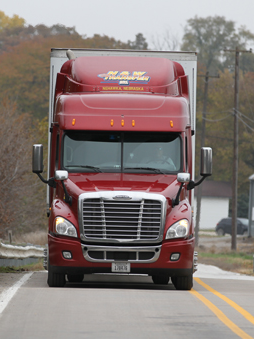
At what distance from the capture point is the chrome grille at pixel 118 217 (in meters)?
12.3

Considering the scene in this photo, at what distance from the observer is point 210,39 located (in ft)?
345

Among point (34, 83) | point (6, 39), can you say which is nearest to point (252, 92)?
point (34, 83)

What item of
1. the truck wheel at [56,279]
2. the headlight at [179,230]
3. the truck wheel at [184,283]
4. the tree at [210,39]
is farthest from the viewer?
the tree at [210,39]

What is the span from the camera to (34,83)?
85125mm

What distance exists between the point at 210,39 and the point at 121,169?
94513 millimetres

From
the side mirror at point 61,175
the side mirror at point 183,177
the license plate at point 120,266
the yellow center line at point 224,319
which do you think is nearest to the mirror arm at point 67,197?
the side mirror at point 61,175

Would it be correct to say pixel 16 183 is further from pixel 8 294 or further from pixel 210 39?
pixel 210 39

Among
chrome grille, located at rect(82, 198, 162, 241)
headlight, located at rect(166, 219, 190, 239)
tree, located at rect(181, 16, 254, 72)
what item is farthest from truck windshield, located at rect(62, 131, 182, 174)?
tree, located at rect(181, 16, 254, 72)

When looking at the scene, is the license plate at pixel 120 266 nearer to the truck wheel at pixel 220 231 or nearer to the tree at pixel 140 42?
the truck wheel at pixel 220 231

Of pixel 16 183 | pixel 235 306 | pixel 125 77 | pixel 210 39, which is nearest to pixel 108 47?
pixel 210 39

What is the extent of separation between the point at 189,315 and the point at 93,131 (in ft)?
15.1

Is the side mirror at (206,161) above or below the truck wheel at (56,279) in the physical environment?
above

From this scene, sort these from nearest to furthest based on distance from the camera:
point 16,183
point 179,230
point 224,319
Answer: point 224,319, point 179,230, point 16,183

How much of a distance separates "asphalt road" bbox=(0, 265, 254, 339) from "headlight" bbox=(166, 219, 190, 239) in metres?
0.93
